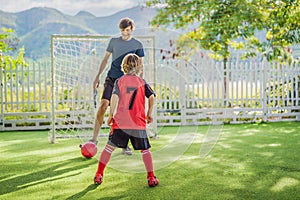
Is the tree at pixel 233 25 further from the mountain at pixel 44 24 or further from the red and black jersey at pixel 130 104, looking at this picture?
the mountain at pixel 44 24

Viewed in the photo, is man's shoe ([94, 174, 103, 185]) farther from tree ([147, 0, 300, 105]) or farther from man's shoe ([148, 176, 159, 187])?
tree ([147, 0, 300, 105])

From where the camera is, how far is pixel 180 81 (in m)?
7.29

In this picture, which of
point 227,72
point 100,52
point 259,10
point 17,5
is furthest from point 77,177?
point 17,5

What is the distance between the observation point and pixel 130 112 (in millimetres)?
2854

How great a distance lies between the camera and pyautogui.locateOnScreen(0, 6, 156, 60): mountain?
20553 millimetres

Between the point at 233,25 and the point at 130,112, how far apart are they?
6.56 meters

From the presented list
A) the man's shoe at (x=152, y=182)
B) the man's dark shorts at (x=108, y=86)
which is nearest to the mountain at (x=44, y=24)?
the man's dark shorts at (x=108, y=86)

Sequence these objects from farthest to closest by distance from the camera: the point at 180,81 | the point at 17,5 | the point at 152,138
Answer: the point at 17,5 → the point at 180,81 → the point at 152,138

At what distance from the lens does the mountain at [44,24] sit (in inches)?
809

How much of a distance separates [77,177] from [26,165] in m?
0.78

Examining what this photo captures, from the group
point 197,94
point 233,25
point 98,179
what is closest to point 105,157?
point 98,179

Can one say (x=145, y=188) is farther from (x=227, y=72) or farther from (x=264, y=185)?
(x=227, y=72)

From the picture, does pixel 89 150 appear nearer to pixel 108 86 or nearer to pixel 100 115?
pixel 100 115

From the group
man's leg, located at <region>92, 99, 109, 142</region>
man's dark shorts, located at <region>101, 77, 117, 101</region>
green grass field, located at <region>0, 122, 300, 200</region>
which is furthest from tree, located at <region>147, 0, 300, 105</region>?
man's dark shorts, located at <region>101, 77, 117, 101</region>
